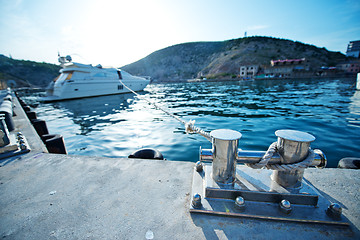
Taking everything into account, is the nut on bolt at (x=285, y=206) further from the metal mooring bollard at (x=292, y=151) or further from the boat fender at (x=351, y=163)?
the boat fender at (x=351, y=163)

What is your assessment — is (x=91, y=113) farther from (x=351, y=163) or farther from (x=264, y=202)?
(x=351, y=163)

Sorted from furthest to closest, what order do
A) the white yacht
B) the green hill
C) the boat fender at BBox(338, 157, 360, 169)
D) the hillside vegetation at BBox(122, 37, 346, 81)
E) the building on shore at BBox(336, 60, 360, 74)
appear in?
the hillside vegetation at BBox(122, 37, 346, 81), the green hill, the building on shore at BBox(336, 60, 360, 74), the white yacht, the boat fender at BBox(338, 157, 360, 169)

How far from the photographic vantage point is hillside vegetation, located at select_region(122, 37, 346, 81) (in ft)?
237

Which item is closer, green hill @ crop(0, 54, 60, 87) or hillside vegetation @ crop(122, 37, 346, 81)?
green hill @ crop(0, 54, 60, 87)

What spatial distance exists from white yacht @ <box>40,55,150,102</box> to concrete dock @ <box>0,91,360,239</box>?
60.0 feet

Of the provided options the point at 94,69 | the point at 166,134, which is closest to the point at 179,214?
the point at 166,134

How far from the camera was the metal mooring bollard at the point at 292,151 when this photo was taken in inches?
45.2

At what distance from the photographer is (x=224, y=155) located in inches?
50.4

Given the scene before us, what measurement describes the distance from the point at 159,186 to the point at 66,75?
2136 cm

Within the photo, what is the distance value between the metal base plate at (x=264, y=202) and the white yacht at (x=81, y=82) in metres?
20.2

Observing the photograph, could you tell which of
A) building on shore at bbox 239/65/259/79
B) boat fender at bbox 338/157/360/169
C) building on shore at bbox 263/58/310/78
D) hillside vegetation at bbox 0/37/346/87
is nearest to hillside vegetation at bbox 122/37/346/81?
hillside vegetation at bbox 0/37/346/87

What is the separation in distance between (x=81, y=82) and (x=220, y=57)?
281ft

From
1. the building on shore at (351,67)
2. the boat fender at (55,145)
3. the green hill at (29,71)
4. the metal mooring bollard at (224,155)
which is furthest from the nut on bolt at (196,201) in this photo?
the green hill at (29,71)

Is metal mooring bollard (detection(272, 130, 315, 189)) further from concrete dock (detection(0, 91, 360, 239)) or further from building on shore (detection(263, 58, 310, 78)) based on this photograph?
building on shore (detection(263, 58, 310, 78))
